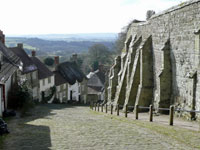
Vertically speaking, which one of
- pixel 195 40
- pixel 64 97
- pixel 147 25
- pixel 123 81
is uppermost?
pixel 147 25

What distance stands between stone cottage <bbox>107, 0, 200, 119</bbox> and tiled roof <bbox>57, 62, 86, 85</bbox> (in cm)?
2552

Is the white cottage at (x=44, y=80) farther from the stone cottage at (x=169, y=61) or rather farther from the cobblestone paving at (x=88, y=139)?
the cobblestone paving at (x=88, y=139)

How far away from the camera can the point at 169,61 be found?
1683 cm

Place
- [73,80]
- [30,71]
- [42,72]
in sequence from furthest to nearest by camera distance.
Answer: [73,80]
[42,72]
[30,71]

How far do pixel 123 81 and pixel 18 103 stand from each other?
31.1 ft

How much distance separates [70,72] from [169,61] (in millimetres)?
35095

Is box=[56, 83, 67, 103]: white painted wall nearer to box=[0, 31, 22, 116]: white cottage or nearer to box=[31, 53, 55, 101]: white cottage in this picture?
box=[31, 53, 55, 101]: white cottage

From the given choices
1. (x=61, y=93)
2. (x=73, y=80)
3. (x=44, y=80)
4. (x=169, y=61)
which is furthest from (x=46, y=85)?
(x=169, y=61)

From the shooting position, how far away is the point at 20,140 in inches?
404

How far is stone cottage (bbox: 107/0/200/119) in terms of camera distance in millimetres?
13500

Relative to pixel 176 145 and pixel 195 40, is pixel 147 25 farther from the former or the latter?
pixel 176 145

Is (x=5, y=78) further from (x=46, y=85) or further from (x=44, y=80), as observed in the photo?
(x=46, y=85)

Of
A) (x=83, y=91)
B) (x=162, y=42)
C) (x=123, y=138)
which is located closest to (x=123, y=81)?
(x=162, y=42)

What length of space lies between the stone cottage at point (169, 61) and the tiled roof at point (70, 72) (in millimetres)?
25522
